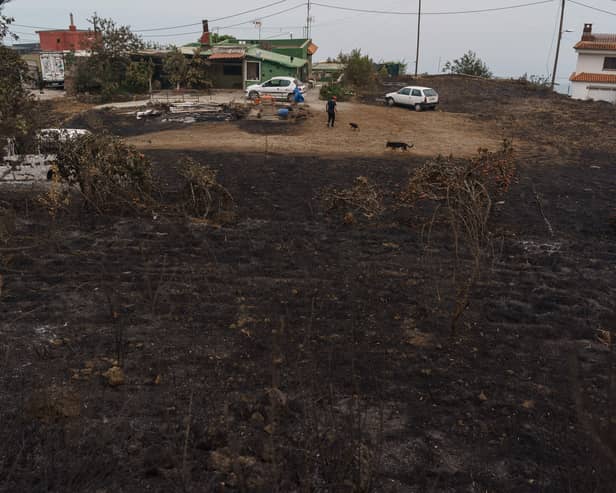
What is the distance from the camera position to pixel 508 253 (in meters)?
10.7

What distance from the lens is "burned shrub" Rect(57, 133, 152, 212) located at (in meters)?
12.3

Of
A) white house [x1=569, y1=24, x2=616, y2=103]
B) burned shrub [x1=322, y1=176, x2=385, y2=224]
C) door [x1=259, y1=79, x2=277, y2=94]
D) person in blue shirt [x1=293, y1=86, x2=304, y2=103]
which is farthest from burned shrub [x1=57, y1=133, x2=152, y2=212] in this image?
white house [x1=569, y1=24, x2=616, y2=103]

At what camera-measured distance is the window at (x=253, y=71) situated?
3728 cm

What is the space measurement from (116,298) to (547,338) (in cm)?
686

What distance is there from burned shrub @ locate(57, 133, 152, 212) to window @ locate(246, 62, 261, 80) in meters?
26.4

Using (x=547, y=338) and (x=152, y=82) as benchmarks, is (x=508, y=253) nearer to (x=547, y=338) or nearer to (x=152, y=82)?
(x=547, y=338)

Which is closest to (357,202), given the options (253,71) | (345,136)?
(345,136)

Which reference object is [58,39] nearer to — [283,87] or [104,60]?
[104,60]

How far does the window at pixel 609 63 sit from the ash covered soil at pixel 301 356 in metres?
37.4

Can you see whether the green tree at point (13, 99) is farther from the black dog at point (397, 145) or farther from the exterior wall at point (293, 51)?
the exterior wall at point (293, 51)

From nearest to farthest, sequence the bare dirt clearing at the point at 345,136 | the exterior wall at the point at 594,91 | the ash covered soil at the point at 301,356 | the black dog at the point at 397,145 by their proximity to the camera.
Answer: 1. the ash covered soil at the point at 301,356
2. the black dog at the point at 397,145
3. the bare dirt clearing at the point at 345,136
4. the exterior wall at the point at 594,91

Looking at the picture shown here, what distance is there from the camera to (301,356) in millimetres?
6836

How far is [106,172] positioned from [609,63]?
4479 centimetres

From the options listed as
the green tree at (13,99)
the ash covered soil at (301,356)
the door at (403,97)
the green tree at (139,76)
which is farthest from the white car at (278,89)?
the green tree at (13,99)
